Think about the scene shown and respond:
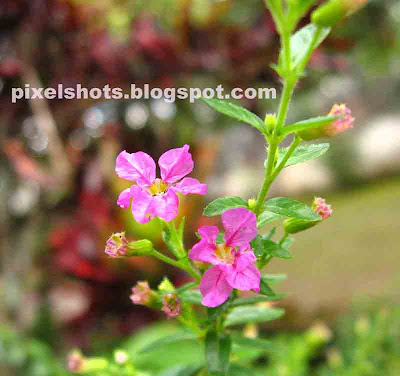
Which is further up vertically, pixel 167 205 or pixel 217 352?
pixel 167 205

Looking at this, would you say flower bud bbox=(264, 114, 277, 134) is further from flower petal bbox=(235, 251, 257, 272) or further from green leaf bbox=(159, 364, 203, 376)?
green leaf bbox=(159, 364, 203, 376)

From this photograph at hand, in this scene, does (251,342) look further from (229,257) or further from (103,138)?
(103,138)

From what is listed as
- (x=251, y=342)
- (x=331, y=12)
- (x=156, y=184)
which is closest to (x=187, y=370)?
(x=251, y=342)

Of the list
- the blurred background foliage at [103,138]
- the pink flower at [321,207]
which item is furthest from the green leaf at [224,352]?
the blurred background foliage at [103,138]

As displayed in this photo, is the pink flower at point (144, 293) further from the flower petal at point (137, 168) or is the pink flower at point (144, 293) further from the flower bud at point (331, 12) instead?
the flower bud at point (331, 12)

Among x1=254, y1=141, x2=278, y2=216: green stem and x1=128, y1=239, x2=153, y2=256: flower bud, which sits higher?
x1=254, y1=141, x2=278, y2=216: green stem

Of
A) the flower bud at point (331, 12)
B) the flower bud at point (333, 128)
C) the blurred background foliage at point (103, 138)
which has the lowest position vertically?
the blurred background foliage at point (103, 138)

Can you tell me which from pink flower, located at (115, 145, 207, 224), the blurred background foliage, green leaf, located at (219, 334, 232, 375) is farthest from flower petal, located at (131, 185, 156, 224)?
the blurred background foliage

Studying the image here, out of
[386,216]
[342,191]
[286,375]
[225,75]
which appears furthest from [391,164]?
[286,375]
